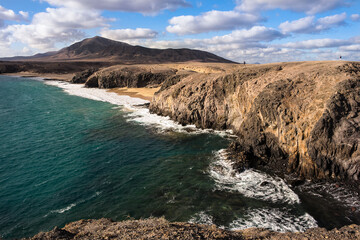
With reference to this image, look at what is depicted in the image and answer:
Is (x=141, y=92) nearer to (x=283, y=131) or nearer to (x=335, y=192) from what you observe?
(x=283, y=131)

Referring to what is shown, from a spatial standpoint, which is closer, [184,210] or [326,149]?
[184,210]

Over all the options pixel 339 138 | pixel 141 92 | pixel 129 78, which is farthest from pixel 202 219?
pixel 129 78

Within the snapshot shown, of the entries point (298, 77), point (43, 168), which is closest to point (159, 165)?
point (43, 168)

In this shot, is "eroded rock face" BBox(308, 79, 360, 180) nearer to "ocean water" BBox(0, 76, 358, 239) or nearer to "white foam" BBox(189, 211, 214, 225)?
"ocean water" BBox(0, 76, 358, 239)

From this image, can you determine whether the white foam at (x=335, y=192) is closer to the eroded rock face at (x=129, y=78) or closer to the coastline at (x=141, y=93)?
the coastline at (x=141, y=93)

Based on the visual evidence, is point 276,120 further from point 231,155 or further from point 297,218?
point 297,218

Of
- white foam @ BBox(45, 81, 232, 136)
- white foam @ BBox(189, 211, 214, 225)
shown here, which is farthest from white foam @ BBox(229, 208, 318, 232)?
white foam @ BBox(45, 81, 232, 136)

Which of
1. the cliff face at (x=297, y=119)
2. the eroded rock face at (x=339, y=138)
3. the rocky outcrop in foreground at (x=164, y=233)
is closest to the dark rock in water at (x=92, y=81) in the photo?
the cliff face at (x=297, y=119)
